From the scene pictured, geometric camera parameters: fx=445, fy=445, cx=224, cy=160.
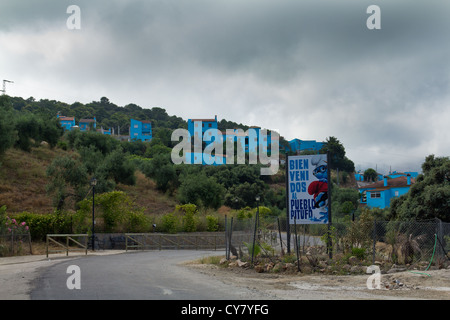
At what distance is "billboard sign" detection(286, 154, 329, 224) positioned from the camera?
63.0ft

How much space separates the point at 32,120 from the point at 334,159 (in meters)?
73.5

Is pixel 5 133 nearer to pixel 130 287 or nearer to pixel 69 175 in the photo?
pixel 69 175

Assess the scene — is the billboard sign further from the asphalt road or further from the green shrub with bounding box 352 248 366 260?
the asphalt road

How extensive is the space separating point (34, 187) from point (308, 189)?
1416 inches

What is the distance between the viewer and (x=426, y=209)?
91.6ft

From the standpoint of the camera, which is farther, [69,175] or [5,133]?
[5,133]

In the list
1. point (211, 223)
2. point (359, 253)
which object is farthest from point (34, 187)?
point (359, 253)

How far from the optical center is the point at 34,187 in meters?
46.6

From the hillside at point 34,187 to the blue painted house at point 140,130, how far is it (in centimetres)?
7224

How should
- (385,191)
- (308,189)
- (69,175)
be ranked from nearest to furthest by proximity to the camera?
(308,189), (69,175), (385,191)

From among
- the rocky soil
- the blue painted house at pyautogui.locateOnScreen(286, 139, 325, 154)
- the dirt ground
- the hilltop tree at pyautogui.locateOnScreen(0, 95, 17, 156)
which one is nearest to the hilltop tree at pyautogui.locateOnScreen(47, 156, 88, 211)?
the hilltop tree at pyautogui.locateOnScreen(0, 95, 17, 156)

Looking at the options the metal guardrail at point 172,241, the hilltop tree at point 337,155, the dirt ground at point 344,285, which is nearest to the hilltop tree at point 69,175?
the metal guardrail at point 172,241
